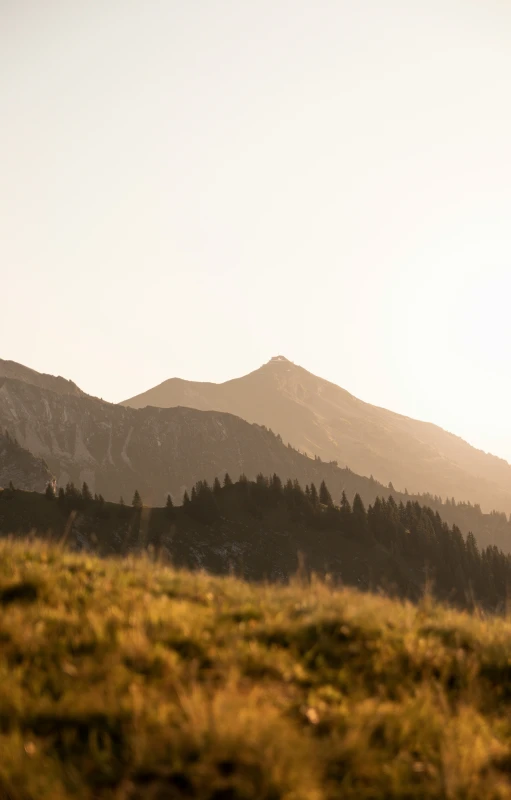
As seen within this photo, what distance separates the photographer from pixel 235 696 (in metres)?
6.50

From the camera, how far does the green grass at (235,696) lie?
561cm

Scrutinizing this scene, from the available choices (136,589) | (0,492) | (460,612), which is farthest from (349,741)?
(0,492)

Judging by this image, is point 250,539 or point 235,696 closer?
point 235,696

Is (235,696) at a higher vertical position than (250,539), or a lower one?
higher

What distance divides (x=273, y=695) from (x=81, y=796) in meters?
2.43

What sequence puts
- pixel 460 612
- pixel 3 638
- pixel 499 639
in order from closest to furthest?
pixel 3 638 → pixel 499 639 → pixel 460 612

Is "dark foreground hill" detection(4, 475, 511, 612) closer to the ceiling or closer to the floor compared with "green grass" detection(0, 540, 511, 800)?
closer to the floor

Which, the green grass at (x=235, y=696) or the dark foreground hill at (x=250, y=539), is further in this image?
the dark foreground hill at (x=250, y=539)

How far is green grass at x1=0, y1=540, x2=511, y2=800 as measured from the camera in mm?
5609

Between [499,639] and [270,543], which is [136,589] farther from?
[270,543]

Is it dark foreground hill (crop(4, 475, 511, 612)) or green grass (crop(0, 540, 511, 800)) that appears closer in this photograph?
green grass (crop(0, 540, 511, 800))

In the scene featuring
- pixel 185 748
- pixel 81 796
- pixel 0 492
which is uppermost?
pixel 185 748

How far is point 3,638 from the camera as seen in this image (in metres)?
7.80

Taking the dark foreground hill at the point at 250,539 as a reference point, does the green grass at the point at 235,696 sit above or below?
above
